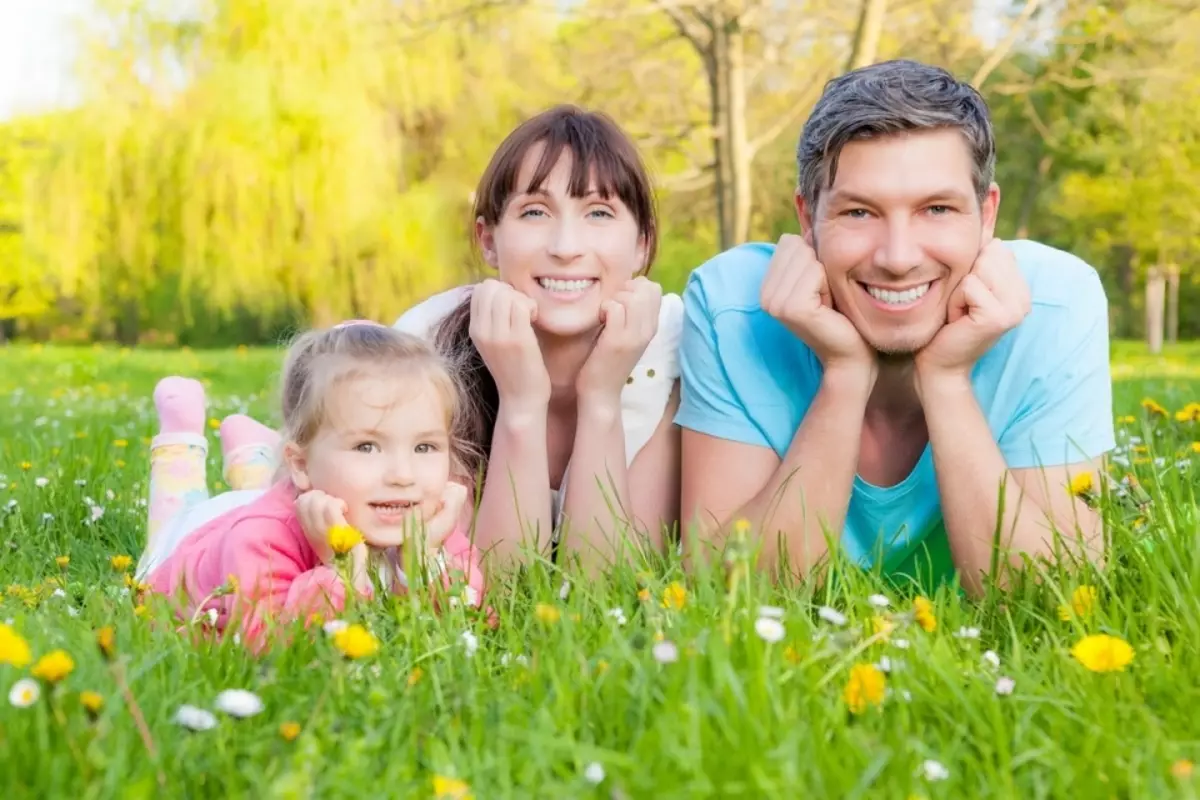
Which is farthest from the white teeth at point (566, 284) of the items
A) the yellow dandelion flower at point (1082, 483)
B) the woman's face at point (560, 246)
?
the yellow dandelion flower at point (1082, 483)

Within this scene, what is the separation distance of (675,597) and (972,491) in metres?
0.86

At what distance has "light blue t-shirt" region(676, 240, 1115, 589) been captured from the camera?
2.73m

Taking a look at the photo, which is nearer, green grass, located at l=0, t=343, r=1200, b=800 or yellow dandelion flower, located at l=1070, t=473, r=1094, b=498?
green grass, located at l=0, t=343, r=1200, b=800

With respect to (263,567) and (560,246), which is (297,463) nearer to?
(263,567)

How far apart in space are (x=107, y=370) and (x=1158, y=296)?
20.7 metres

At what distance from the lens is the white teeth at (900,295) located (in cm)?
268

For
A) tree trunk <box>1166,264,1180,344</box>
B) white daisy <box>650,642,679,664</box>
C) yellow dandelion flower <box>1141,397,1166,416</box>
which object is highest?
white daisy <box>650,642,679,664</box>

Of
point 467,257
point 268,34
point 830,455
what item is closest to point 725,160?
point 467,257

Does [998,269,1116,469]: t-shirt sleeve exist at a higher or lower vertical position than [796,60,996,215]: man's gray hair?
lower

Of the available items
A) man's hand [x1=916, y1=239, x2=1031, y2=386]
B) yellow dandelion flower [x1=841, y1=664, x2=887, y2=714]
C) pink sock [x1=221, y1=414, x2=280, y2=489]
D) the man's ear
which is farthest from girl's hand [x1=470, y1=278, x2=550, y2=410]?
yellow dandelion flower [x1=841, y1=664, x2=887, y2=714]

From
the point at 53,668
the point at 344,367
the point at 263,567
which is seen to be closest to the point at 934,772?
the point at 53,668

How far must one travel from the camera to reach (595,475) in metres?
2.99

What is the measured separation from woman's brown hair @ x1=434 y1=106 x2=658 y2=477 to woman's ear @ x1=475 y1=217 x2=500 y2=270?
17mm

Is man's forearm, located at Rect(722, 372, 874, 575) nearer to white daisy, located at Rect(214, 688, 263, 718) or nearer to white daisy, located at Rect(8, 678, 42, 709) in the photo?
white daisy, located at Rect(214, 688, 263, 718)
